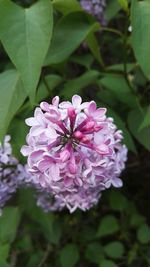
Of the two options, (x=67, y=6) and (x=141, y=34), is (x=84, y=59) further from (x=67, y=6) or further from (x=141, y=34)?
(x=141, y=34)

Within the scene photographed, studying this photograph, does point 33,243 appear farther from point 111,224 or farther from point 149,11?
point 149,11

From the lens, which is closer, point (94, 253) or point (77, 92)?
point (77, 92)

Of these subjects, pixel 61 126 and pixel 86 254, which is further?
pixel 86 254

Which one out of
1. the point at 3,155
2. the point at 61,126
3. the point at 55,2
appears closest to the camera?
the point at 61,126

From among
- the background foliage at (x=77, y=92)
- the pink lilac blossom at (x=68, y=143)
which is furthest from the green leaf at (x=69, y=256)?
the pink lilac blossom at (x=68, y=143)


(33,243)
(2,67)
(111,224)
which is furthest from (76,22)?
(33,243)

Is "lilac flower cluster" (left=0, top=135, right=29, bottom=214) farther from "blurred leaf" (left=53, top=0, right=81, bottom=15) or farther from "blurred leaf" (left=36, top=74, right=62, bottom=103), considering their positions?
"blurred leaf" (left=53, top=0, right=81, bottom=15)

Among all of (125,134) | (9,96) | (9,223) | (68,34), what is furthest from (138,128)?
(9,223)

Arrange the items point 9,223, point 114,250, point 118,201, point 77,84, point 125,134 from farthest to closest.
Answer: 1. point 118,201
2. point 114,250
3. point 9,223
4. point 77,84
5. point 125,134
